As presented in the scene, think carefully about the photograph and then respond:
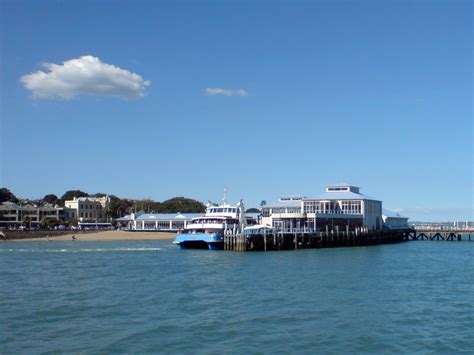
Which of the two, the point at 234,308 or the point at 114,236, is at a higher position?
the point at 114,236

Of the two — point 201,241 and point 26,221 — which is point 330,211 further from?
point 26,221

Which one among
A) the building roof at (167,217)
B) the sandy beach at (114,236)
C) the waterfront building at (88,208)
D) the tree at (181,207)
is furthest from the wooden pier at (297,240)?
the waterfront building at (88,208)

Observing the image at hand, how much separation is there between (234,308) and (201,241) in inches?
1610

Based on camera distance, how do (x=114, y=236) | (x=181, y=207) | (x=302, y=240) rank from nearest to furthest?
(x=302, y=240)
(x=114, y=236)
(x=181, y=207)

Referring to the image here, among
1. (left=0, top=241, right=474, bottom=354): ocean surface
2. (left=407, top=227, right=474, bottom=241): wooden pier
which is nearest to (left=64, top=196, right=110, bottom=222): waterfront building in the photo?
(left=407, top=227, right=474, bottom=241): wooden pier

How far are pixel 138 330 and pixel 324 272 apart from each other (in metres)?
24.5

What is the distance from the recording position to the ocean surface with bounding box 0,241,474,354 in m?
23.5

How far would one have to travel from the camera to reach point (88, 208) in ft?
545

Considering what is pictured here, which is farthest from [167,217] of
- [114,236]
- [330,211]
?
[330,211]

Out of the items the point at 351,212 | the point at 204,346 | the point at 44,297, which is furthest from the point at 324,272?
the point at 351,212

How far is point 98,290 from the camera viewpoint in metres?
36.3

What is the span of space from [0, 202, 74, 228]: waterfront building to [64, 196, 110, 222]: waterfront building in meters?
3.16

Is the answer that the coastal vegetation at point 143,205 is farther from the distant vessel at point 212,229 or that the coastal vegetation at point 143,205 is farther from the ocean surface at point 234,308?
the ocean surface at point 234,308

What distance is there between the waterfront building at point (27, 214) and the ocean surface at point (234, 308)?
111049mm
